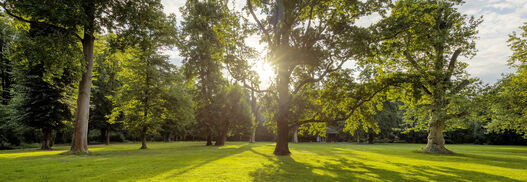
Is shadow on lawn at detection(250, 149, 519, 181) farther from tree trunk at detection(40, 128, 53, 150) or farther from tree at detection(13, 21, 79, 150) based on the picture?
tree trunk at detection(40, 128, 53, 150)

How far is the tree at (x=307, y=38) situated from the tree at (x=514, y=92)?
14572 mm

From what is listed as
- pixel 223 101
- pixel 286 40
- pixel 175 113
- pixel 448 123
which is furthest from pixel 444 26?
pixel 175 113

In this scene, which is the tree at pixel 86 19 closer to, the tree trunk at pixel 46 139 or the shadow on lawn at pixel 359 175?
the tree trunk at pixel 46 139

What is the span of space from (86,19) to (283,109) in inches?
517

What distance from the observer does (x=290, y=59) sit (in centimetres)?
1620

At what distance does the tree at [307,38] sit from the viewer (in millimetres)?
14516

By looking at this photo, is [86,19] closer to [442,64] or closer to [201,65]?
[201,65]

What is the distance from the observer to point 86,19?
13.8 meters

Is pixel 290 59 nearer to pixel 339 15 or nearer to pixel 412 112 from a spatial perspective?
pixel 339 15

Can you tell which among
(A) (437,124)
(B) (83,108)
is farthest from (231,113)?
(A) (437,124)

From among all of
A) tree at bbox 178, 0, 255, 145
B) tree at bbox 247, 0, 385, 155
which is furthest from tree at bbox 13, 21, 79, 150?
tree at bbox 247, 0, 385, 155

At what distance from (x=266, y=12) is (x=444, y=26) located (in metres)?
18.6

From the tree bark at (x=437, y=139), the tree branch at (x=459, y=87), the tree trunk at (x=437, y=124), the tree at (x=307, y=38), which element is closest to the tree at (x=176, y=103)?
the tree at (x=307, y=38)

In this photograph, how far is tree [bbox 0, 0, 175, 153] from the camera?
499 inches
